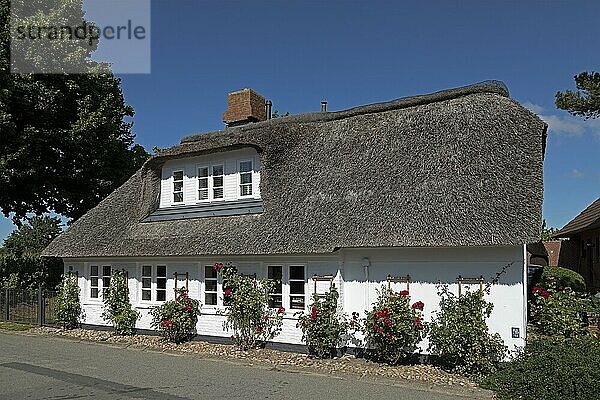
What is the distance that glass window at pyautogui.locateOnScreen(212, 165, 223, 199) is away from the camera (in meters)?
19.4

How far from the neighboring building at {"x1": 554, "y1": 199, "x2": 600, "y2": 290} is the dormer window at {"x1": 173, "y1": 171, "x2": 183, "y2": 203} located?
1738cm

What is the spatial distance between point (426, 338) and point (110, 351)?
8734 millimetres

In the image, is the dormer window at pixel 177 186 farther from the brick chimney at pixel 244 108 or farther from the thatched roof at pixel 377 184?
the brick chimney at pixel 244 108

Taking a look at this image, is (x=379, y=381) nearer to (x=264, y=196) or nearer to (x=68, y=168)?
(x=264, y=196)

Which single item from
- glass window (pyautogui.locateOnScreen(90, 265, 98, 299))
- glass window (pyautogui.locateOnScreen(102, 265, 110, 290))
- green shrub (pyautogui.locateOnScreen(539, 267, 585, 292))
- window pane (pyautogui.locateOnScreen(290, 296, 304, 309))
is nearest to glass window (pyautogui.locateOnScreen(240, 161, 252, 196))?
window pane (pyautogui.locateOnScreen(290, 296, 304, 309))

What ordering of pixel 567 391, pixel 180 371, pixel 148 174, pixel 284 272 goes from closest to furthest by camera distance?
pixel 567 391, pixel 180 371, pixel 284 272, pixel 148 174

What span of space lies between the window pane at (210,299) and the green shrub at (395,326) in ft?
17.8

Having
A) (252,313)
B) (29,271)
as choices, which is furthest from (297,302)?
(29,271)

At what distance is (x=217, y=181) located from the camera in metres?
19.6

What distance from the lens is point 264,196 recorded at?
58.4ft

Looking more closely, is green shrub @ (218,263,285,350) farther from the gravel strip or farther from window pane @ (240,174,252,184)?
window pane @ (240,174,252,184)

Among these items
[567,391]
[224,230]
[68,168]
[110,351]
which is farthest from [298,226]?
[68,168]

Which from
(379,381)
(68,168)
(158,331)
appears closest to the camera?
(379,381)

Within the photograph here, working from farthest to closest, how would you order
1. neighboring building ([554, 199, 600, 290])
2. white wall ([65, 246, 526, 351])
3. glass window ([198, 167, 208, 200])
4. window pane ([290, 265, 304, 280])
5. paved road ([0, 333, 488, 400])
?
neighboring building ([554, 199, 600, 290]), glass window ([198, 167, 208, 200]), window pane ([290, 265, 304, 280]), white wall ([65, 246, 526, 351]), paved road ([0, 333, 488, 400])
